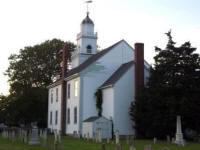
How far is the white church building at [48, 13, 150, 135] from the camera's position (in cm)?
4425

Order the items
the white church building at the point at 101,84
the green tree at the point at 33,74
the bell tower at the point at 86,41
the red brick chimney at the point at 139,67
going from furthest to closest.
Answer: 1. the green tree at the point at 33,74
2. the bell tower at the point at 86,41
3. the white church building at the point at 101,84
4. the red brick chimney at the point at 139,67

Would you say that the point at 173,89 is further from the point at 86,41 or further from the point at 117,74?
the point at 86,41

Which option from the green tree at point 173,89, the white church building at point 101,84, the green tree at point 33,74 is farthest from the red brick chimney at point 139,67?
the green tree at point 33,74

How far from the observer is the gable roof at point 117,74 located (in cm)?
4495

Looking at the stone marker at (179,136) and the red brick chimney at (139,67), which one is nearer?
the stone marker at (179,136)

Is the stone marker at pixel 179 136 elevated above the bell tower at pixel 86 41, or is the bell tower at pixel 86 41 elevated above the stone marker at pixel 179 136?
the bell tower at pixel 86 41

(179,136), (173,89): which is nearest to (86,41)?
(173,89)

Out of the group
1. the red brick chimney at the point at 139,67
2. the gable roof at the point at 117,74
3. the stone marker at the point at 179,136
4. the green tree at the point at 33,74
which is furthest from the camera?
the green tree at the point at 33,74

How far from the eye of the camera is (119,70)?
47844 mm

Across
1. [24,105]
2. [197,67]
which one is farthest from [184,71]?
[24,105]

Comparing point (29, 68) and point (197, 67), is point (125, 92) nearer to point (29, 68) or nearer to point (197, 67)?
point (197, 67)

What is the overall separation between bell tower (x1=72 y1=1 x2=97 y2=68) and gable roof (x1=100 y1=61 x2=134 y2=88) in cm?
1128

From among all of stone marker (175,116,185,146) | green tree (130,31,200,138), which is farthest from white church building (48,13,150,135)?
stone marker (175,116,185,146)

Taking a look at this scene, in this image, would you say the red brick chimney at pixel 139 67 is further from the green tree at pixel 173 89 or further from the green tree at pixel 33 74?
the green tree at pixel 33 74
